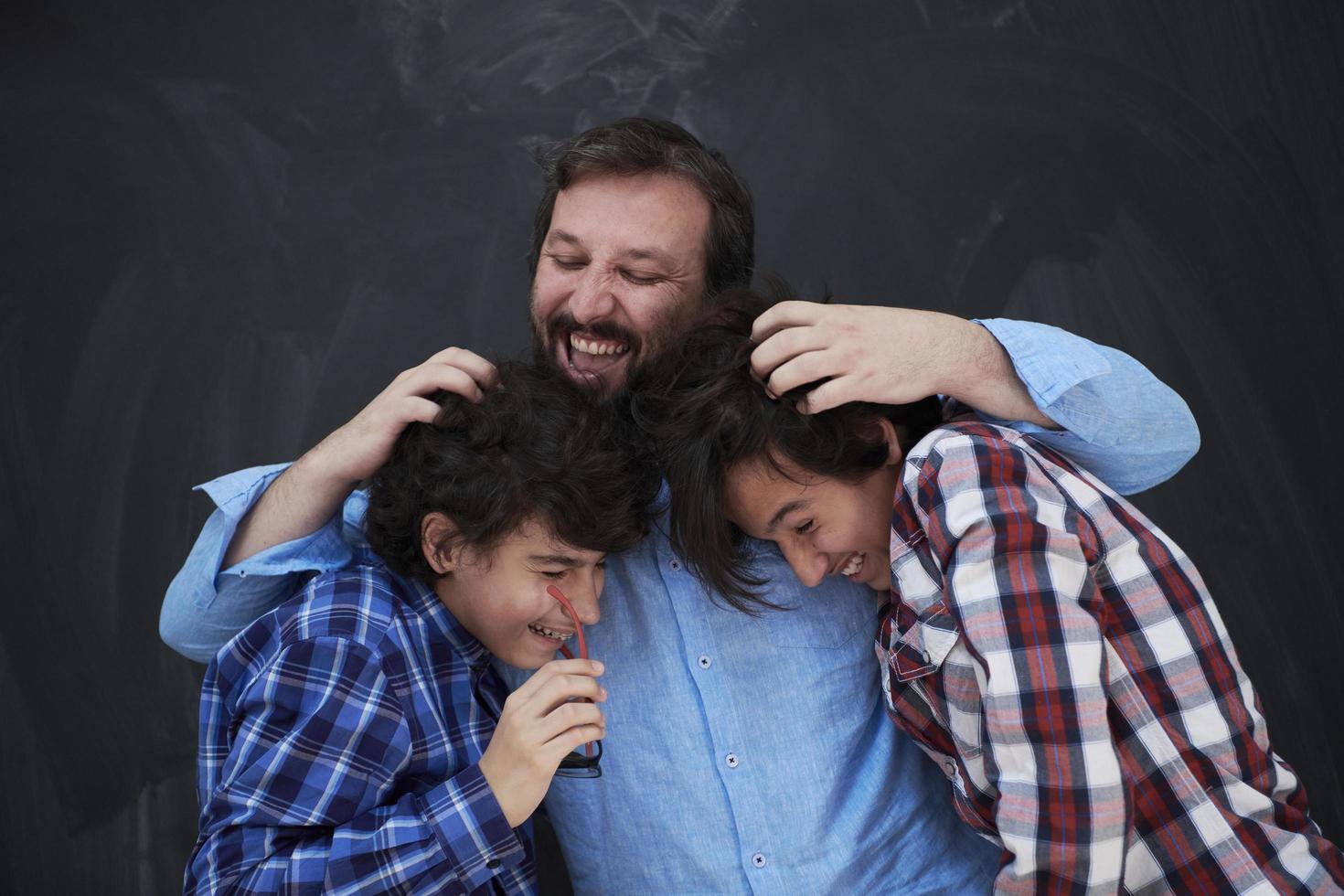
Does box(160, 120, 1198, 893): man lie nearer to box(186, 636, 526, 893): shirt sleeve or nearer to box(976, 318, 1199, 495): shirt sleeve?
box(976, 318, 1199, 495): shirt sleeve

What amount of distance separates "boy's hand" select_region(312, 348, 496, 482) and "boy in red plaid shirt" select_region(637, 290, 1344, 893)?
228 millimetres

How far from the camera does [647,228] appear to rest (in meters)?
1.71

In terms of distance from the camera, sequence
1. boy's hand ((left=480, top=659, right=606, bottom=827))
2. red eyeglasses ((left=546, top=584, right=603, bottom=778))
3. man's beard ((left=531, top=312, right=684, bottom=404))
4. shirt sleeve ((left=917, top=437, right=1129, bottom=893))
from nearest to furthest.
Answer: shirt sleeve ((left=917, top=437, right=1129, bottom=893)), boy's hand ((left=480, top=659, right=606, bottom=827)), red eyeglasses ((left=546, top=584, right=603, bottom=778)), man's beard ((left=531, top=312, right=684, bottom=404))

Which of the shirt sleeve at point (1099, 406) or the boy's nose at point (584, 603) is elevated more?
the shirt sleeve at point (1099, 406)

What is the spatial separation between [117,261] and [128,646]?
2.08 ft

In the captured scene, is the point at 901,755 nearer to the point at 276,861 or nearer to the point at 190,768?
the point at 276,861

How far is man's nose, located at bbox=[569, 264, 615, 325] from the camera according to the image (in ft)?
5.49

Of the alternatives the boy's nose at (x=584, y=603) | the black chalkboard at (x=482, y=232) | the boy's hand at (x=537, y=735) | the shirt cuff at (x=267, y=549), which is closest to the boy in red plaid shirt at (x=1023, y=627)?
the boy's nose at (x=584, y=603)

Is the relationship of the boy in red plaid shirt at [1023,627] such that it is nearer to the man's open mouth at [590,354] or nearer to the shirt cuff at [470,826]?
the man's open mouth at [590,354]

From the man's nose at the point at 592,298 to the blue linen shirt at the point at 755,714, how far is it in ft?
1.15

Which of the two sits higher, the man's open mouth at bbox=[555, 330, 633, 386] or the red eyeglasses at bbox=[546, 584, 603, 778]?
the man's open mouth at bbox=[555, 330, 633, 386]

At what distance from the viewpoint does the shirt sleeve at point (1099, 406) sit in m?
1.36

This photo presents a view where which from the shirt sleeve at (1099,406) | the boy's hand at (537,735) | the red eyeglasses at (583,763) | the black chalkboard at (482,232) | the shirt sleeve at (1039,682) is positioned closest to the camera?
the shirt sleeve at (1039,682)

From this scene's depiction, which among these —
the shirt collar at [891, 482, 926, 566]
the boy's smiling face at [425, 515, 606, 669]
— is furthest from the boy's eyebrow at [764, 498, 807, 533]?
the boy's smiling face at [425, 515, 606, 669]
